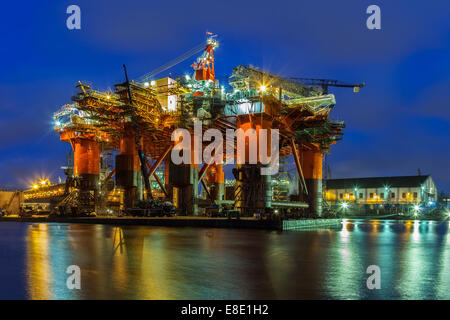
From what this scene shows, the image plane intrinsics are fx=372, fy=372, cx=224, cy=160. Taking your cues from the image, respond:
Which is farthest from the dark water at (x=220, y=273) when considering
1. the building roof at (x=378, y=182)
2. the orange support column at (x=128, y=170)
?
the building roof at (x=378, y=182)

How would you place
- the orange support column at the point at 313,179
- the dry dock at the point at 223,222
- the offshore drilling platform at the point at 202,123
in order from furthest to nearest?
the orange support column at the point at 313,179 → the offshore drilling platform at the point at 202,123 → the dry dock at the point at 223,222

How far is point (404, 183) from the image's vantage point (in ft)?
338

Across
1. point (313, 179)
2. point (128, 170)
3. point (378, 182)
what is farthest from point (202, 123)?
point (378, 182)

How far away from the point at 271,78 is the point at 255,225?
19.4 metres

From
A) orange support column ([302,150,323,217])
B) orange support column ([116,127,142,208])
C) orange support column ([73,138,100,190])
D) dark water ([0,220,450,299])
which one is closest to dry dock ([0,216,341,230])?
orange support column ([116,127,142,208])

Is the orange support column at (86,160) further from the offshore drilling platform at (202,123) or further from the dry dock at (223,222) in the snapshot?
the dry dock at (223,222)

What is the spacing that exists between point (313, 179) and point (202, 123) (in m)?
19.3

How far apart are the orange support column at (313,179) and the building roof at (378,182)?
185 feet

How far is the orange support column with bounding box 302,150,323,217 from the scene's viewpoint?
182 feet

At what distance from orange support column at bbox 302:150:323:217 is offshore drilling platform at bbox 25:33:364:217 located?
0.49 feet

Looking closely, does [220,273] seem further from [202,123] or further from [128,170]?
[128,170]

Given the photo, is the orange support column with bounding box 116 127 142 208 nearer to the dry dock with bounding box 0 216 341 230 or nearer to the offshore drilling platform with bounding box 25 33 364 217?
the offshore drilling platform with bounding box 25 33 364 217

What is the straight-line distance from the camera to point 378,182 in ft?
352

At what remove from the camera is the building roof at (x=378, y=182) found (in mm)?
101750
